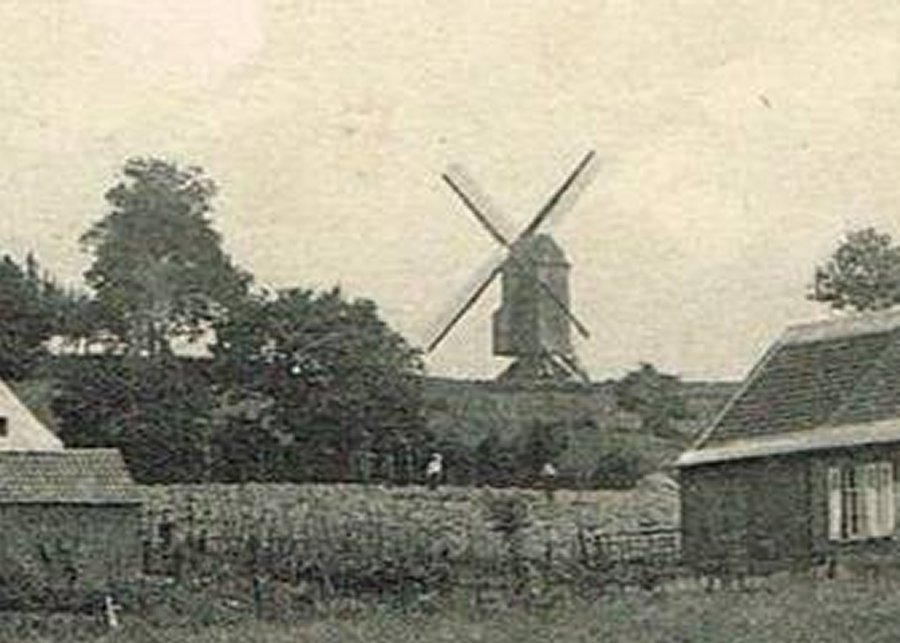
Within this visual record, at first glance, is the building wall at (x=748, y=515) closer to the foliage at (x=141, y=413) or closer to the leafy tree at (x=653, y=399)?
the foliage at (x=141, y=413)

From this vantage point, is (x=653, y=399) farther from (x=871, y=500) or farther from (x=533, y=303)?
(x=871, y=500)

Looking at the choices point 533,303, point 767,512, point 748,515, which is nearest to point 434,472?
point 748,515

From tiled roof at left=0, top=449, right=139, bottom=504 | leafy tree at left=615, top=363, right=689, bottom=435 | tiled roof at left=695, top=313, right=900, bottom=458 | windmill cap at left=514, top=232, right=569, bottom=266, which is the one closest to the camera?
tiled roof at left=695, top=313, right=900, bottom=458

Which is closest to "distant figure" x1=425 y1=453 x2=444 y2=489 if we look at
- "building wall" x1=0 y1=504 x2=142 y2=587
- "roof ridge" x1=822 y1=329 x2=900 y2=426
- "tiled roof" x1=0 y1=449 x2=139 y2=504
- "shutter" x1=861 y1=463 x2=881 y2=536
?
"tiled roof" x1=0 y1=449 x2=139 y2=504

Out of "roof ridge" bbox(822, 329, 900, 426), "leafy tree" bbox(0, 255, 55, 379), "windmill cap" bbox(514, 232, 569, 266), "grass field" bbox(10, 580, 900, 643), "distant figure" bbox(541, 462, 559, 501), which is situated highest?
"windmill cap" bbox(514, 232, 569, 266)

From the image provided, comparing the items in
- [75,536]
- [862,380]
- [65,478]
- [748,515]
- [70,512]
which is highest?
[862,380]

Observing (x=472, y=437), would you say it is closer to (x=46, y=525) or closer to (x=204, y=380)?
(x=204, y=380)

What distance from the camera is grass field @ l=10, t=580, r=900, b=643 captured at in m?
31.1

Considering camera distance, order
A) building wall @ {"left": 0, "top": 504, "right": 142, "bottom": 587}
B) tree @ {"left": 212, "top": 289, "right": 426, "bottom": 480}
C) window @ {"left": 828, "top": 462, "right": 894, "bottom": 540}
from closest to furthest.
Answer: window @ {"left": 828, "top": 462, "right": 894, "bottom": 540}, building wall @ {"left": 0, "top": 504, "right": 142, "bottom": 587}, tree @ {"left": 212, "top": 289, "right": 426, "bottom": 480}

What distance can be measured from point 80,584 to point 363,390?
25317mm

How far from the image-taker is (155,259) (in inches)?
3511

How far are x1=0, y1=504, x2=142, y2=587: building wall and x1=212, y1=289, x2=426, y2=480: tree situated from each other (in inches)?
481

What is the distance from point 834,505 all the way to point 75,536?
16727mm

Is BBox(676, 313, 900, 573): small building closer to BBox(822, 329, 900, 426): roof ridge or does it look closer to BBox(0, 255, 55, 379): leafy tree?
BBox(822, 329, 900, 426): roof ridge
